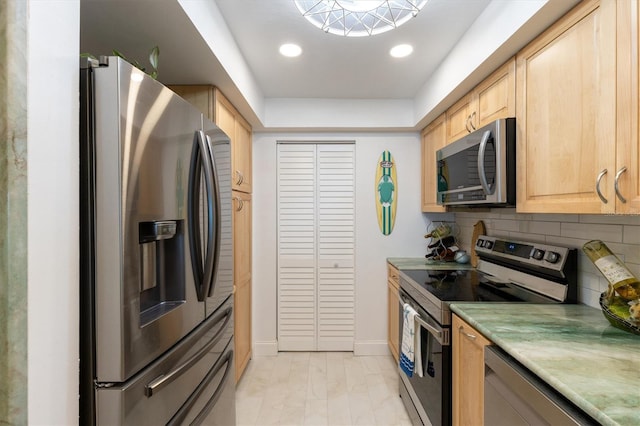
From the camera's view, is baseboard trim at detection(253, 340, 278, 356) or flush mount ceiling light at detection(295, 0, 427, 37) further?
baseboard trim at detection(253, 340, 278, 356)

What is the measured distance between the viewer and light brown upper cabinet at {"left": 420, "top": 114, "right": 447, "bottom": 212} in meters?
2.73

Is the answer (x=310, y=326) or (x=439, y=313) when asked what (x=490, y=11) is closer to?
(x=439, y=313)

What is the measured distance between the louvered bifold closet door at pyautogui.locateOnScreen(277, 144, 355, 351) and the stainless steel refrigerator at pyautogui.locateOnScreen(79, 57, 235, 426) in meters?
1.93

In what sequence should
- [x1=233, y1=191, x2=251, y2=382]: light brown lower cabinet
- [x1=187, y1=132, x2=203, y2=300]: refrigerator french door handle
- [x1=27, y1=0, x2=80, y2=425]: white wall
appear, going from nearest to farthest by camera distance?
[x1=27, y1=0, x2=80, y2=425]: white wall
[x1=187, y1=132, x2=203, y2=300]: refrigerator french door handle
[x1=233, y1=191, x2=251, y2=382]: light brown lower cabinet

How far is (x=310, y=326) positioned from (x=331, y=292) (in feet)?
1.28

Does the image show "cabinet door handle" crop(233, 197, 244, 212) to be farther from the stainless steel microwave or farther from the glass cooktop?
the stainless steel microwave

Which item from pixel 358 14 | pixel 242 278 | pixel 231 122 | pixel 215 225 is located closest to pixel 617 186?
pixel 358 14

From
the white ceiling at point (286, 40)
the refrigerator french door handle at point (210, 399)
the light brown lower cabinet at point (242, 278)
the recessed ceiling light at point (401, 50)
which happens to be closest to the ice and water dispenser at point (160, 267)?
the refrigerator french door handle at point (210, 399)

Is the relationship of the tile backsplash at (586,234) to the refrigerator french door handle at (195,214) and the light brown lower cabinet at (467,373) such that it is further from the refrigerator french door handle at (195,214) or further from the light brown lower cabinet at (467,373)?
the refrigerator french door handle at (195,214)

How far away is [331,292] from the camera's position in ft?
10.8

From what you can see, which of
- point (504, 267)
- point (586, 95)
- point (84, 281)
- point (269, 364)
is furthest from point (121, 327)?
point (269, 364)

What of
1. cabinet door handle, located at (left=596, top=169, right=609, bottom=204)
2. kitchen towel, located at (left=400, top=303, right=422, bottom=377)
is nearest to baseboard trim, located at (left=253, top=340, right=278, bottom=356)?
kitchen towel, located at (left=400, top=303, right=422, bottom=377)

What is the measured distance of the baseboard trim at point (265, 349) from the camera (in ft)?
10.6

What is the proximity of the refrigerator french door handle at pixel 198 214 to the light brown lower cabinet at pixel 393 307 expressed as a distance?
1.94m
